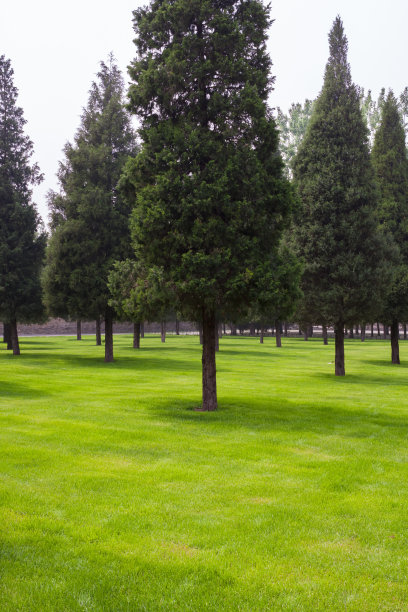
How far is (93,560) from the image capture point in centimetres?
552

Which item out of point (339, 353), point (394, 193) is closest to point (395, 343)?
point (339, 353)

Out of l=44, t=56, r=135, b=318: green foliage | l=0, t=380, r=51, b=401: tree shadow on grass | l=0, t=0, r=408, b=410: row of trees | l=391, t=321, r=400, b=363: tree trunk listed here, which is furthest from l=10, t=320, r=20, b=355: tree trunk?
l=391, t=321, r=400, b=363: tree trunk

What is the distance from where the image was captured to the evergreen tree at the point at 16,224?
1356 inches

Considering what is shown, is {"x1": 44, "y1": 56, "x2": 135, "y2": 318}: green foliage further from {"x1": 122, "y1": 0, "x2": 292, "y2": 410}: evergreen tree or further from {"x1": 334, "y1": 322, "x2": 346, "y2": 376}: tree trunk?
{"x1": 122, "y1": 0, "x2": 292, "y2": 410}: evergreen tree

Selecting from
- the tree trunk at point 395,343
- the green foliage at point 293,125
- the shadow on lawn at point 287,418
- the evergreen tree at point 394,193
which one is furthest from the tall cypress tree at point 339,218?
the green foliage at point 293,125

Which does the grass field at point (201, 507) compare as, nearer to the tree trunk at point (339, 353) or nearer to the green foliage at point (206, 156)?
the green foliage at point (206, 156)

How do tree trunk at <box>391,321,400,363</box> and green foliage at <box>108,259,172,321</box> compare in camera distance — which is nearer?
green foliage at <box>108,259,172,321</box>

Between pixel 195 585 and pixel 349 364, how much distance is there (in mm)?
28973

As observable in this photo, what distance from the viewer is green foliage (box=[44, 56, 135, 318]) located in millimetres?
30078

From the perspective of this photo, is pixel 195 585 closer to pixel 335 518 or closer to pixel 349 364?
pixel 335 518

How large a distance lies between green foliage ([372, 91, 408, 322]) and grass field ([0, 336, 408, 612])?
15411 mm

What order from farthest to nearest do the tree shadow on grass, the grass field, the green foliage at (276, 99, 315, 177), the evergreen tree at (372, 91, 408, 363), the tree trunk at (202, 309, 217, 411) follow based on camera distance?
1. the green foliage at (276, 99, 315, 177)
2. the evergreen tree at (372, 91, 408, 363)
3. the tree shadow on grass
4. the tree trunk at (202, 309, 217, 411)
5. the grass field

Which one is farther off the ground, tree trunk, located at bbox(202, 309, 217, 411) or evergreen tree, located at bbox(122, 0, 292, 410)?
evergreen tree, located at bbox(122, 0, 292, 410)

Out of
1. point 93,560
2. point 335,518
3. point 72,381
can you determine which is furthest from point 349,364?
point 93,560
